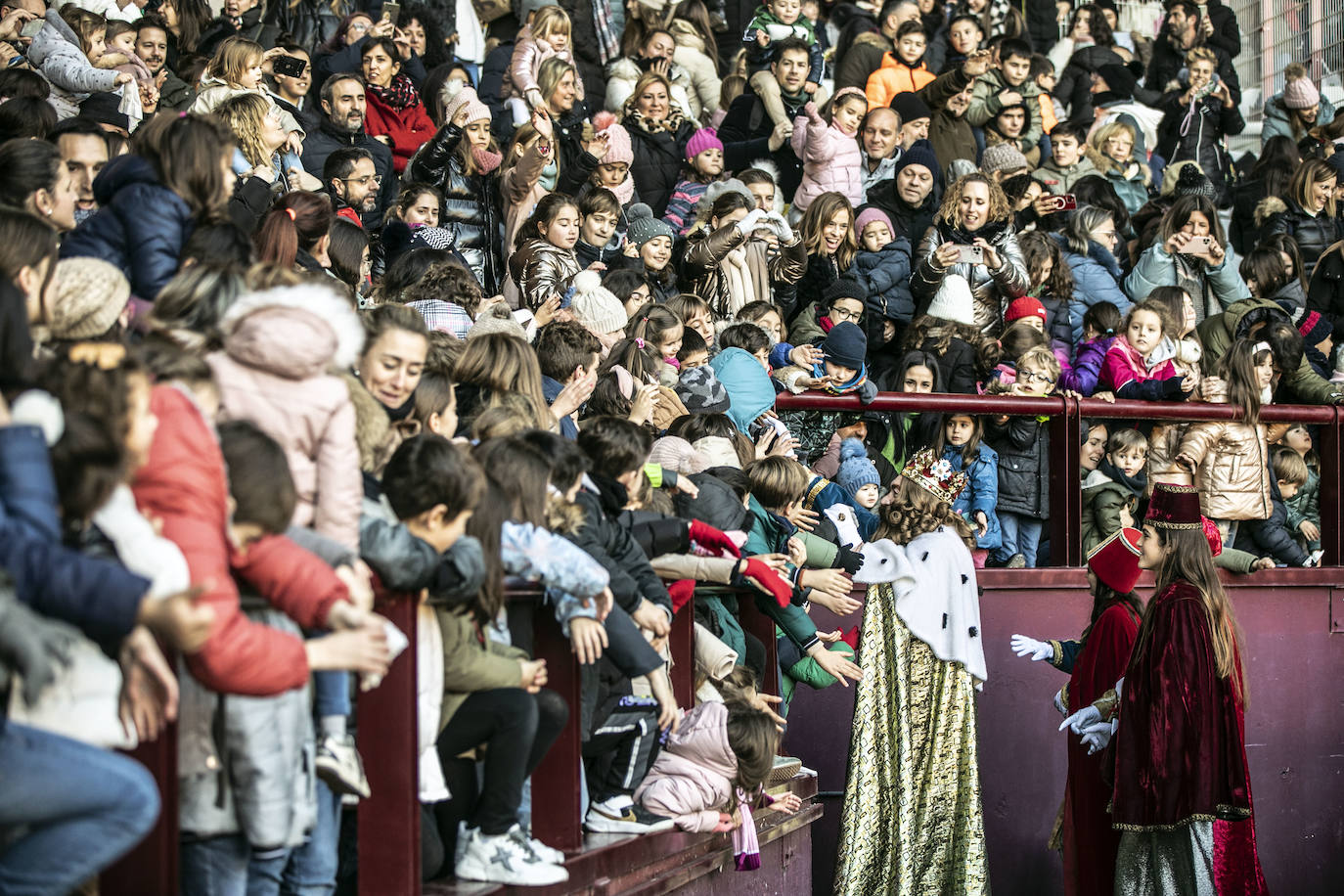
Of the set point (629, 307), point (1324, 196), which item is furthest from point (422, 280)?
point (1324, 196)

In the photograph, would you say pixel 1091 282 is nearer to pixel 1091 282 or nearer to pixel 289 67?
pixel 1091 282

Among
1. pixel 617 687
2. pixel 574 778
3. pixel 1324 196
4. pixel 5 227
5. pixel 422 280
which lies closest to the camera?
pixel 5 227

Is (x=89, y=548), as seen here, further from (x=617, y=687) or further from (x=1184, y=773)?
(x=1184, y=773)

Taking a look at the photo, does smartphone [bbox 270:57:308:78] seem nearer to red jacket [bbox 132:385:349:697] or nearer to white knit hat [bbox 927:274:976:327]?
white knit hat [bbox 927:274:976:327]

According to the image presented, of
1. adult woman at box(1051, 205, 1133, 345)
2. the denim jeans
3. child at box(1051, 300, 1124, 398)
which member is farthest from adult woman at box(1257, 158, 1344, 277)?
the denim jeans

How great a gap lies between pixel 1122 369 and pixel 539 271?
152 inches

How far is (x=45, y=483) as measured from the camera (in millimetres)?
3092

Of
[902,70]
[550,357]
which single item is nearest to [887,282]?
[902,70]

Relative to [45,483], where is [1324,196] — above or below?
above

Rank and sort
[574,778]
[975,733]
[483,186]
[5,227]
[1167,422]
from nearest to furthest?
1. [5,227]
2. [574,778]
3. [975,733]
4. [483,186]
5. [1167,422]

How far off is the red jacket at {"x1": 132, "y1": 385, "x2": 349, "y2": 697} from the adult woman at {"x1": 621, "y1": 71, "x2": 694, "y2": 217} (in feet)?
28.1

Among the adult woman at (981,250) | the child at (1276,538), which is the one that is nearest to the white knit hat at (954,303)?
the adult woman at (981,250)

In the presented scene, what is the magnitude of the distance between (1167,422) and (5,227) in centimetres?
796

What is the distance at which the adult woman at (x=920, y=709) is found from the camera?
321 inches
